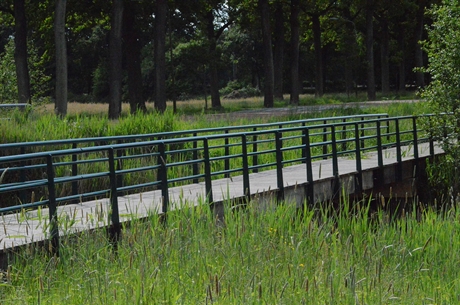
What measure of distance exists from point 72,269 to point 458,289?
124 inches

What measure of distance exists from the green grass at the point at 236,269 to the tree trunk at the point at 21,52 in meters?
28.1

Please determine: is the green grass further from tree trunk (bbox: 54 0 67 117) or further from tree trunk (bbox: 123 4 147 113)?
tree trunk (bbox: 123 4 147 113)

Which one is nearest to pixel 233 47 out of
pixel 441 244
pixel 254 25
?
pixel 254 25

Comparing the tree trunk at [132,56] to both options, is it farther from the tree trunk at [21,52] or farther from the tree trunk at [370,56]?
the tree trunk at [370,56]

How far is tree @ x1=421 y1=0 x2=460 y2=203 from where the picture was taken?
1948 centimetres

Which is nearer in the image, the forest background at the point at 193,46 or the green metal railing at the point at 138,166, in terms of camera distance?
the green metal railing at the point at 138,166

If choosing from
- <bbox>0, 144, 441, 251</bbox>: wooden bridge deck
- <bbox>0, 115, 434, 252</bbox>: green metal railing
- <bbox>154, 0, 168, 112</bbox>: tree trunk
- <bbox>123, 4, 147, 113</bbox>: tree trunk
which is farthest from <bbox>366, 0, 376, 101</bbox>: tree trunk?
<bbox>0, 144, 441, 251</bbox>: wooden bridge deck

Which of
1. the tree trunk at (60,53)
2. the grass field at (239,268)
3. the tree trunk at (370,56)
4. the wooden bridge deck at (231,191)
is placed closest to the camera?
the grass field at (239,268)

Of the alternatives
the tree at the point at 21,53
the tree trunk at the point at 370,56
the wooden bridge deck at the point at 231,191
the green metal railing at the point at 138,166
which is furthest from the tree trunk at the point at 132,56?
the wooden bridge deck at the point at 231,191

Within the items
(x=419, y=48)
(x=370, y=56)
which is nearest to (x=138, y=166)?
(x=370, y=56)

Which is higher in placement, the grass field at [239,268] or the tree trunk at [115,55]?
the tree trunk at [115,55]

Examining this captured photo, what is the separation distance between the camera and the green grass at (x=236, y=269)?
6.21 meters

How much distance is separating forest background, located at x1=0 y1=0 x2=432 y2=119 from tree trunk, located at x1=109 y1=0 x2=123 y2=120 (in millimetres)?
39

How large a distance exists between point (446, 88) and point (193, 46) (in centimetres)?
2898
